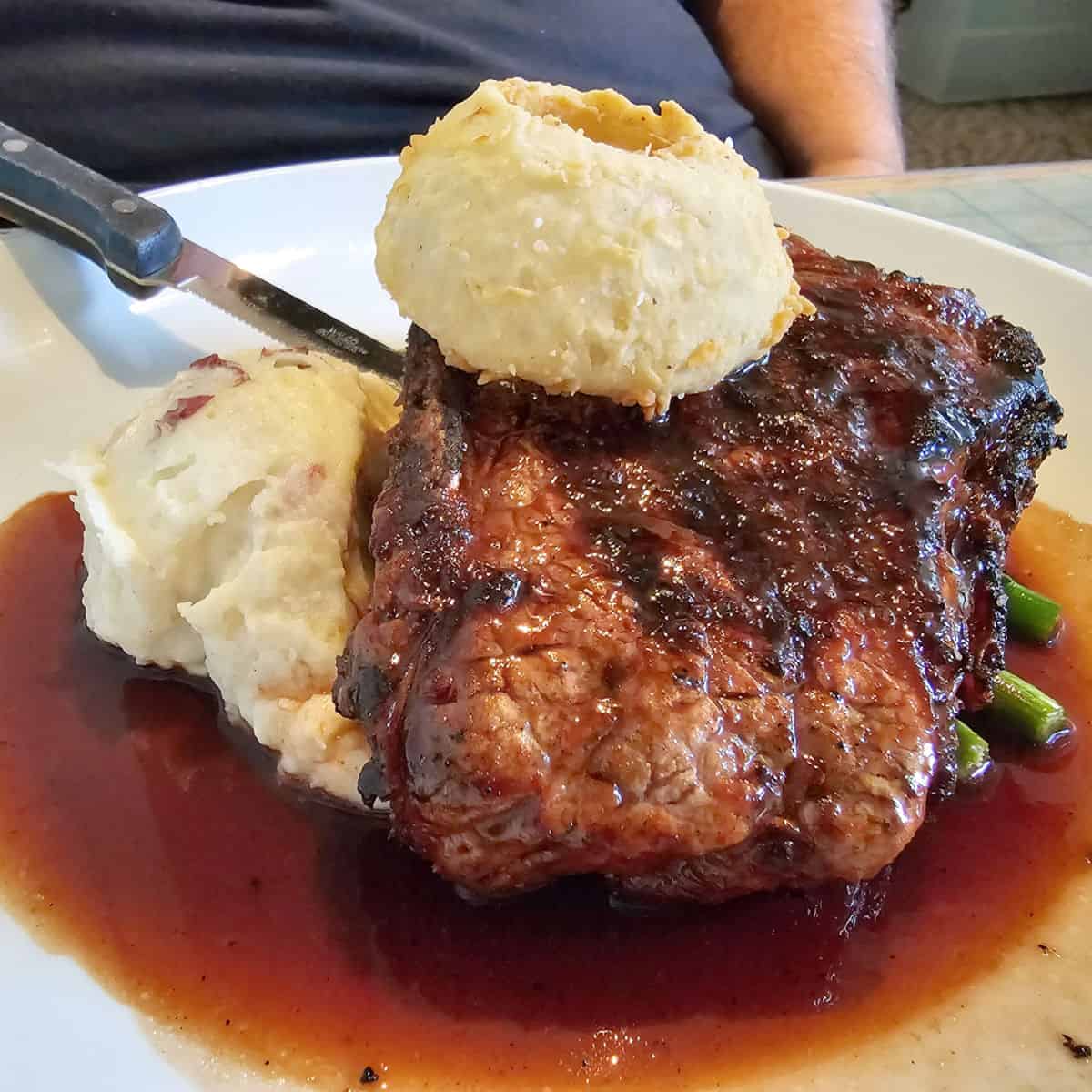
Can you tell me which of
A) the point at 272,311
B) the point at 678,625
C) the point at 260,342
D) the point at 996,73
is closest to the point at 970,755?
the point at 678,625

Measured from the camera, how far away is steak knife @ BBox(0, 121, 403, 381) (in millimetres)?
2695

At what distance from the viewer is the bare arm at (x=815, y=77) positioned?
437 centimetres

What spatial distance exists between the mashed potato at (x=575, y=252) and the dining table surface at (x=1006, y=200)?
2012 mm

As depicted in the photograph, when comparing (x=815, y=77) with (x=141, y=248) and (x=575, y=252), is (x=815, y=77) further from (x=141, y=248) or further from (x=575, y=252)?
(x=575, y=252)

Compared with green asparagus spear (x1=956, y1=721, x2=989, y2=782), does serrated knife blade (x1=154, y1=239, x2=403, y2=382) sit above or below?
above

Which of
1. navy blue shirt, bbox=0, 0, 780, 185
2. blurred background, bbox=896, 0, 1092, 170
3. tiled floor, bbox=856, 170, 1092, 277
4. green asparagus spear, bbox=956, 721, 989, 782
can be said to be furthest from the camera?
blurred background, bbox=896, 0, 1092, 170

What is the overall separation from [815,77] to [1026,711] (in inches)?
126

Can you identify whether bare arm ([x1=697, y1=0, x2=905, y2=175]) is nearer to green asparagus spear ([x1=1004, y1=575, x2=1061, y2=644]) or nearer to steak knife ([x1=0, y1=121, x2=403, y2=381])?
green asparagus spear ([x1=1004, y1=575, x2=1061, y2=644])

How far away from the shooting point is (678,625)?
64.1 inches

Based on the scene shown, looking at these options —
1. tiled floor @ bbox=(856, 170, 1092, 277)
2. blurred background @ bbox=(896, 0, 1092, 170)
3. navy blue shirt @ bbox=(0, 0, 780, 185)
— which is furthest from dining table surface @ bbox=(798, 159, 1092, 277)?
blurred background @ bbox=(896, 0, 1092, 170)

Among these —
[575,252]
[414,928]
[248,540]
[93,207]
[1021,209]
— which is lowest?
[414,928]

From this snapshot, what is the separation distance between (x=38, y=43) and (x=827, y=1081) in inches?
137

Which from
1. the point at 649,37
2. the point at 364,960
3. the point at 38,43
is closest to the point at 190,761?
the point at 364,960

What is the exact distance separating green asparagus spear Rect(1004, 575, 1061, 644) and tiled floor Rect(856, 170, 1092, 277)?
1544 millimetres
